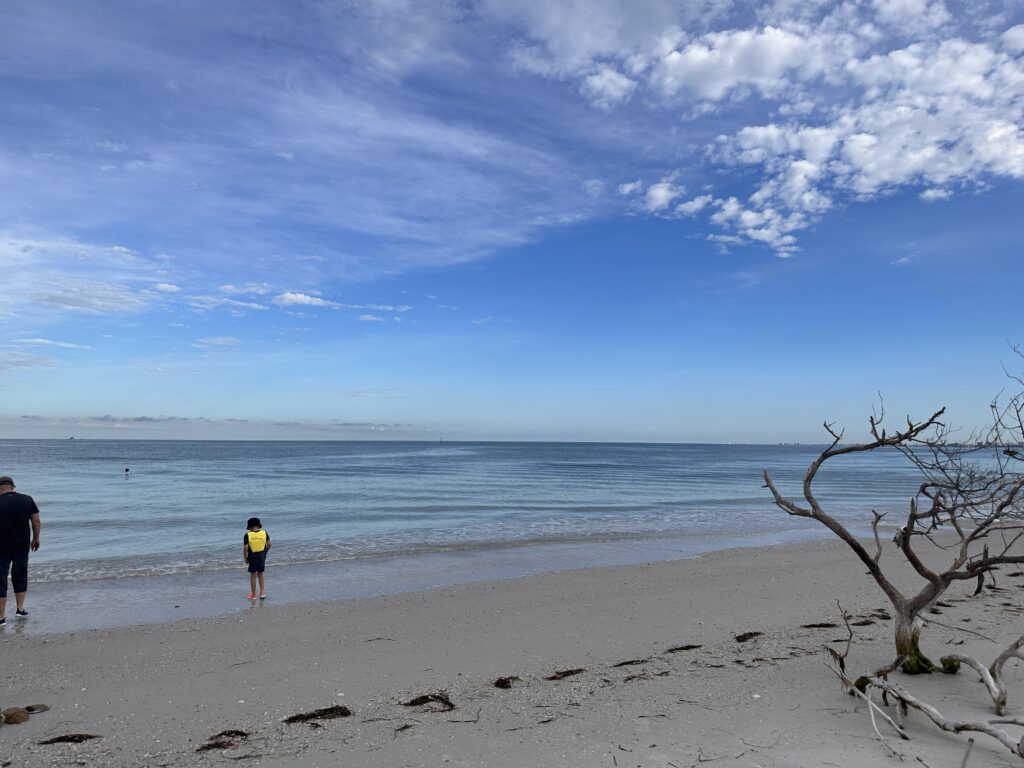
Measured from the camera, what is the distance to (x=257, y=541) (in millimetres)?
9992

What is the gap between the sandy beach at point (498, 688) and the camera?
4.38m

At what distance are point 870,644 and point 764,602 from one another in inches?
96.4

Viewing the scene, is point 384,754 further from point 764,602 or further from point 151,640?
point 764,602

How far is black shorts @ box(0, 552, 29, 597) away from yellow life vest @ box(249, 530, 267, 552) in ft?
9.39

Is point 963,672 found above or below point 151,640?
above

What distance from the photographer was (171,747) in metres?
4.67

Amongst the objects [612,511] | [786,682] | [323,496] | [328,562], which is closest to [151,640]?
[328,562]

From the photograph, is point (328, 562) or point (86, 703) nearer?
point (86, 703)

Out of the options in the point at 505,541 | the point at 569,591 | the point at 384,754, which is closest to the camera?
the point at 384,754

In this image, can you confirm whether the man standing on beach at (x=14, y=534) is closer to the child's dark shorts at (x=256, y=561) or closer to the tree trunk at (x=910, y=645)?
the child's dark shorts at (x=256, y=561)

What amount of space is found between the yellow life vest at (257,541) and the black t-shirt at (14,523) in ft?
9.43

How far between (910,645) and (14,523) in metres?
10.5

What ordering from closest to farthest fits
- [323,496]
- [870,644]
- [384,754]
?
[384,754]
[870,644]
[323,496]

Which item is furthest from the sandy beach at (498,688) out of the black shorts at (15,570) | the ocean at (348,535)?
the ocean at (348,535)
